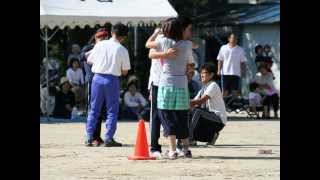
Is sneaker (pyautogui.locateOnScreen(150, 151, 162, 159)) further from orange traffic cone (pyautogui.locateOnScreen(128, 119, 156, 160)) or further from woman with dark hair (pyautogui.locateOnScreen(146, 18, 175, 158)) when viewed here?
orange traffic cone (pyautogui.locateOnScreen(128, 119, 156, 160))

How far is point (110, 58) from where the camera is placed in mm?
14500

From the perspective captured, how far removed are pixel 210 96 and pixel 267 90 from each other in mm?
10480

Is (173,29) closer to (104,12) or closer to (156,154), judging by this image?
(156,154)

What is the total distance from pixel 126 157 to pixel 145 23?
8.83 meters

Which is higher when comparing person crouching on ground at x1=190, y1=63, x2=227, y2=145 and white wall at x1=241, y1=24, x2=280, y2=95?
white wall at x1=241, y1=24, x2=280, y2=95

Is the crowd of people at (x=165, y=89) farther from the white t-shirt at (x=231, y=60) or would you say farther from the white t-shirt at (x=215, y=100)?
the white t-shirt at (x=231, y=60)

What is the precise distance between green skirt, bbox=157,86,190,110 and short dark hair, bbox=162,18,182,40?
70 cm

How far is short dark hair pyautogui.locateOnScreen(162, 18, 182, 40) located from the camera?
41.0 ft

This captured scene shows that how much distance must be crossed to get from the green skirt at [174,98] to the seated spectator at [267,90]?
11434 millimetres

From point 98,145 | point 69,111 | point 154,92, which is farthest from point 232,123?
point 154,92

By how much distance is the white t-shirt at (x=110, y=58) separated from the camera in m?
14.5

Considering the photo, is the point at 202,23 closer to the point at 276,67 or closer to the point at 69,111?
the point at 276,67

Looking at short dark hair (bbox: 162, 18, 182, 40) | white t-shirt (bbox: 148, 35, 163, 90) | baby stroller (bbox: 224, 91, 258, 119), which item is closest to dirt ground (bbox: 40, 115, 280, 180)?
white t-shirt (bbox: 148, 35, 163, 90)

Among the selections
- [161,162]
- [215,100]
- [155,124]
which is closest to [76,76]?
[215,100]
